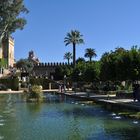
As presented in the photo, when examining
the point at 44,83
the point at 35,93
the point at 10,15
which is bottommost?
the point at 35,93

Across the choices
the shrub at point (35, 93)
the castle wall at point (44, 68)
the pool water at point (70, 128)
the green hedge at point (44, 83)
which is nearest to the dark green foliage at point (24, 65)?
the castle wall at point (44, 68)

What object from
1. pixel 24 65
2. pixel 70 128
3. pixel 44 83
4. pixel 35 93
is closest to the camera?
pixel 70 128

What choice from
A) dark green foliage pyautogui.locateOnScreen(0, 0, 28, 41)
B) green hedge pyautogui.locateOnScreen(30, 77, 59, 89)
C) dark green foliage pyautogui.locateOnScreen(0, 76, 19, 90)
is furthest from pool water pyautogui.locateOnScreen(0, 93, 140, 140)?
green hedge pyautogui.locateOnScreen(30, 77, 59, 89)

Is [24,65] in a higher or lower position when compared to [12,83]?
higher

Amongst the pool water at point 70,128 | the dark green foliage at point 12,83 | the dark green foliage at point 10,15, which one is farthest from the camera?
the dark green foliage at point 12,83

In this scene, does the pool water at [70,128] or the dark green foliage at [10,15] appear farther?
the dark green foliage at [10,15]

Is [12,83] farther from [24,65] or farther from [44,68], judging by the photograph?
[24,65]

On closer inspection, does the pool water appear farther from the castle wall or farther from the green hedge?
the castle wall

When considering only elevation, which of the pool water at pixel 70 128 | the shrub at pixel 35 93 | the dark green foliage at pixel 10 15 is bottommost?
the pool water at pixel 70 128

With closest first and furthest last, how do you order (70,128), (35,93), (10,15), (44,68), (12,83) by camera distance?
1. (70,128)
2. (35,93)
3. (10,15)
4. (12,83)
5. (44,68)

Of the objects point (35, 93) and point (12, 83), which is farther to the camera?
point (12, 83)

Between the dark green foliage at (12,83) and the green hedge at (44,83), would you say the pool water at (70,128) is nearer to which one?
the dark green foliage at (12,83)

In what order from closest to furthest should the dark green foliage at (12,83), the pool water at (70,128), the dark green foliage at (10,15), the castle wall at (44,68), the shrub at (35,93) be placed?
the pool water at (70,128) < the shrub at (35,93) < the dark green foliage at (10,15) < the dark green foliage at (12,83) < the castle wall at (44,68)

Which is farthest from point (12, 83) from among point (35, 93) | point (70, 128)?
point (70, 128)
